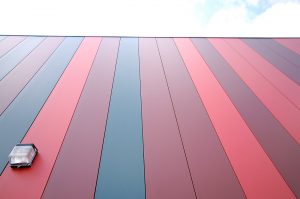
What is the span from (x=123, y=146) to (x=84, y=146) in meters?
0.24

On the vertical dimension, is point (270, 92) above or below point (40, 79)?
below

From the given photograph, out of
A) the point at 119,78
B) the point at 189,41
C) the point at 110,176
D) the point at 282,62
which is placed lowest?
the point at 110,176

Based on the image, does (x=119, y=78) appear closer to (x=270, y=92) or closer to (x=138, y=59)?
(x=138, y=59)

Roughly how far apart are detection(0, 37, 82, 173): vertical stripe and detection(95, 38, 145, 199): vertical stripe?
55 cm

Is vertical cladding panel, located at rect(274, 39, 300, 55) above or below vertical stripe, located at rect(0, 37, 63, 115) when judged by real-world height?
above

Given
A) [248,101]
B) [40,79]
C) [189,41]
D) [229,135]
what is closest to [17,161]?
[40,79]

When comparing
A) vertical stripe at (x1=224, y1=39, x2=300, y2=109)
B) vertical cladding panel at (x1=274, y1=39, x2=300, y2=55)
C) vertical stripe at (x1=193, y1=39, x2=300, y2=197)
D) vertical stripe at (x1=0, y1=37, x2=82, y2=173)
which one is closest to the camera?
vertical stripe at (x1=193, y1=39, x2=300, y2=197)

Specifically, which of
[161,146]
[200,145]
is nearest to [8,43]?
[161,146]

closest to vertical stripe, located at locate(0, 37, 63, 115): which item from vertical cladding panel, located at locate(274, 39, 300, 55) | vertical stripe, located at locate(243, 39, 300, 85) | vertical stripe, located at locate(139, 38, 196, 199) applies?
vertical stripe, located at locate(139, 38, 196, 199)

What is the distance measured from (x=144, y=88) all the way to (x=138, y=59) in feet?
2.01

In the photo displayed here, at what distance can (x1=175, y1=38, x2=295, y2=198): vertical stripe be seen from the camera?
1427mm

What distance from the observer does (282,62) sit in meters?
2.87

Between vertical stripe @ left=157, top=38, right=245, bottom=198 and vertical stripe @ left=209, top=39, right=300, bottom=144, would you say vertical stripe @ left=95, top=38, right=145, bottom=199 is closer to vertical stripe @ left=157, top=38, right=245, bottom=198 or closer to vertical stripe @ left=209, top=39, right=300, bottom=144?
vertical stripe @ left=157, top=38, right=245, bottom=198

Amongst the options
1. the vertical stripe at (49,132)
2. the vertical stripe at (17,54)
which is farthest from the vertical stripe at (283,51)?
the vertical stripe at (17,54)
